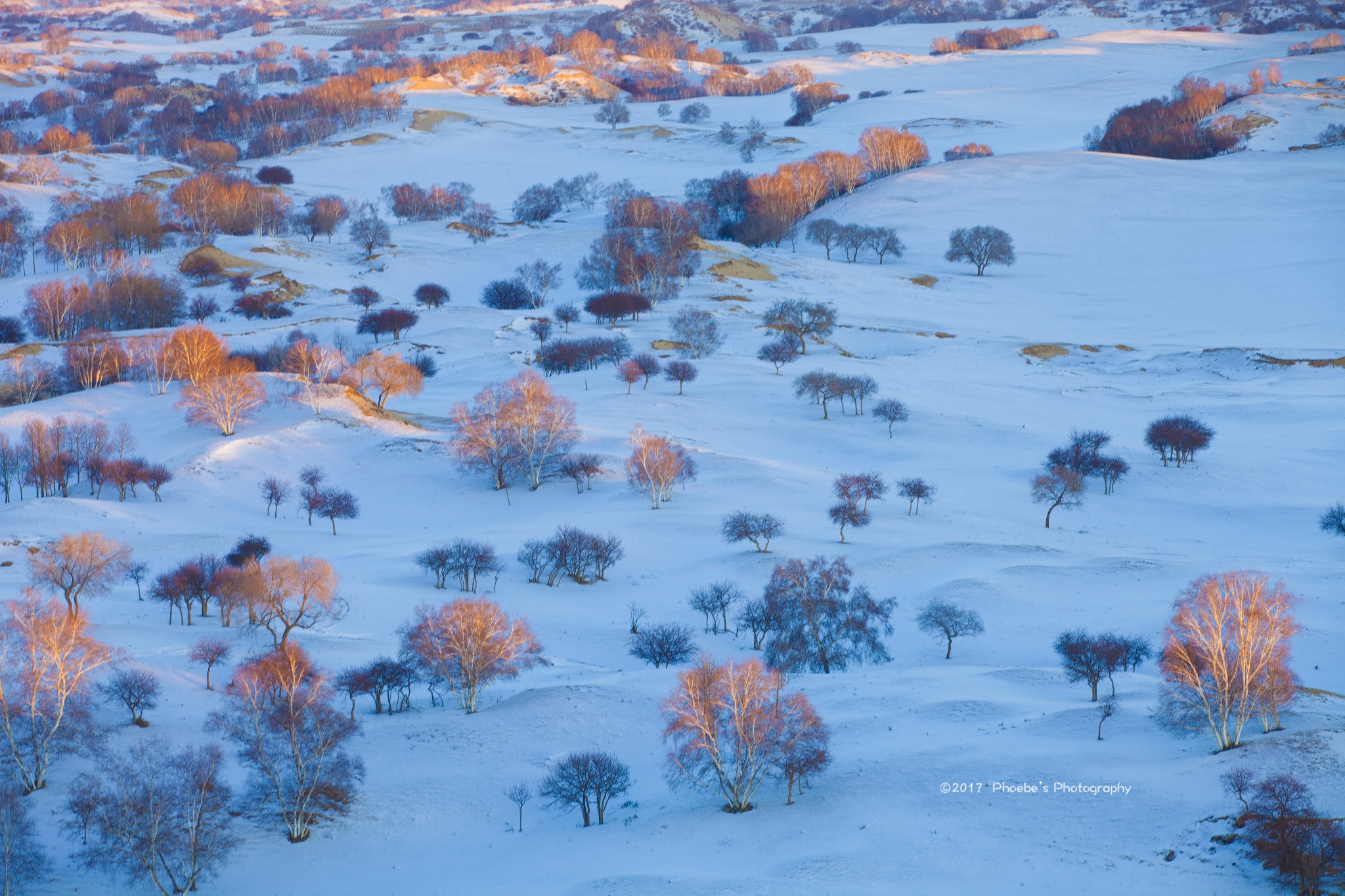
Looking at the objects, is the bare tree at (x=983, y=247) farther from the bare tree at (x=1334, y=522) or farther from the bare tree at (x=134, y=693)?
the bare tree at (x=134, y=693)

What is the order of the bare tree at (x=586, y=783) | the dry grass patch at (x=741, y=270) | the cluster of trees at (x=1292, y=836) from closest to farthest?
the cluster of trees at (x=1292, y=836) → the bare tree at (x=586, y=783) → the dry grass patch at (x=741, y=270)

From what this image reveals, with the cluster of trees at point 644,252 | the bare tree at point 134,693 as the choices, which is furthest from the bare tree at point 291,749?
the cluster of trees at point 644,252

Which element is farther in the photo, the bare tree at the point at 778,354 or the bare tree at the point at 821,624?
the bare tree at the point at 778,354

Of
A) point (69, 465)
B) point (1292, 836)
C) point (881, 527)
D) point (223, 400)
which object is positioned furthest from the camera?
point (223, 400)

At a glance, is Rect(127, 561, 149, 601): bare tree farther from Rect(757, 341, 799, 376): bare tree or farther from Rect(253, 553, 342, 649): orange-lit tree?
Rect(757, 341, 799, 376): bare tree

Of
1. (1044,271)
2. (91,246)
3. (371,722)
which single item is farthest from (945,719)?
(91,246)

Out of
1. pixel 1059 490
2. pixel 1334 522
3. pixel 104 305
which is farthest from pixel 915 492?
pixel 104 305

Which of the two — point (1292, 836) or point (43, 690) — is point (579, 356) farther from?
point (1292, 836)
